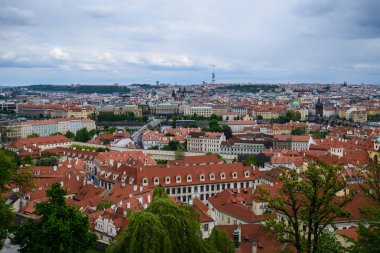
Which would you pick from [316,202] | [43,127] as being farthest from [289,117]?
[316,202]

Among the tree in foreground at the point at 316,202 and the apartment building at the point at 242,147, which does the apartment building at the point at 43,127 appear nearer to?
the apartment building at the point at 242,147

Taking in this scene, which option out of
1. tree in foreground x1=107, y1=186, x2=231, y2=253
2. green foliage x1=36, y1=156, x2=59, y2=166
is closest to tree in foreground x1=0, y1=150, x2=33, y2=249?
tree in foreground x1=107, y1=186, x2=231, y2=253

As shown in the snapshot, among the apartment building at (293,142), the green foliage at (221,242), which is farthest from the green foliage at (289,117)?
the green foliage at (221,242)

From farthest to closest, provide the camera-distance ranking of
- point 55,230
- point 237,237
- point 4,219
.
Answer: point 237,237 → point 4,219 → point 55,230

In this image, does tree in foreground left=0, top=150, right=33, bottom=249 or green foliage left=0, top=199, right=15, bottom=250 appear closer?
green foliage left=0, top=199, right=15, bottom=250

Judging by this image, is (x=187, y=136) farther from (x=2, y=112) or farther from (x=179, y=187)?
(x=2, y=112)

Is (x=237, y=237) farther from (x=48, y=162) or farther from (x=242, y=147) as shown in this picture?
(x=242, y=147)

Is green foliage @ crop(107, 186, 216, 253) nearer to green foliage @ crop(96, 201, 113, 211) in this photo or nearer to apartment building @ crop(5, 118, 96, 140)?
green foliage @ crop(96, 201, 113, 211)
